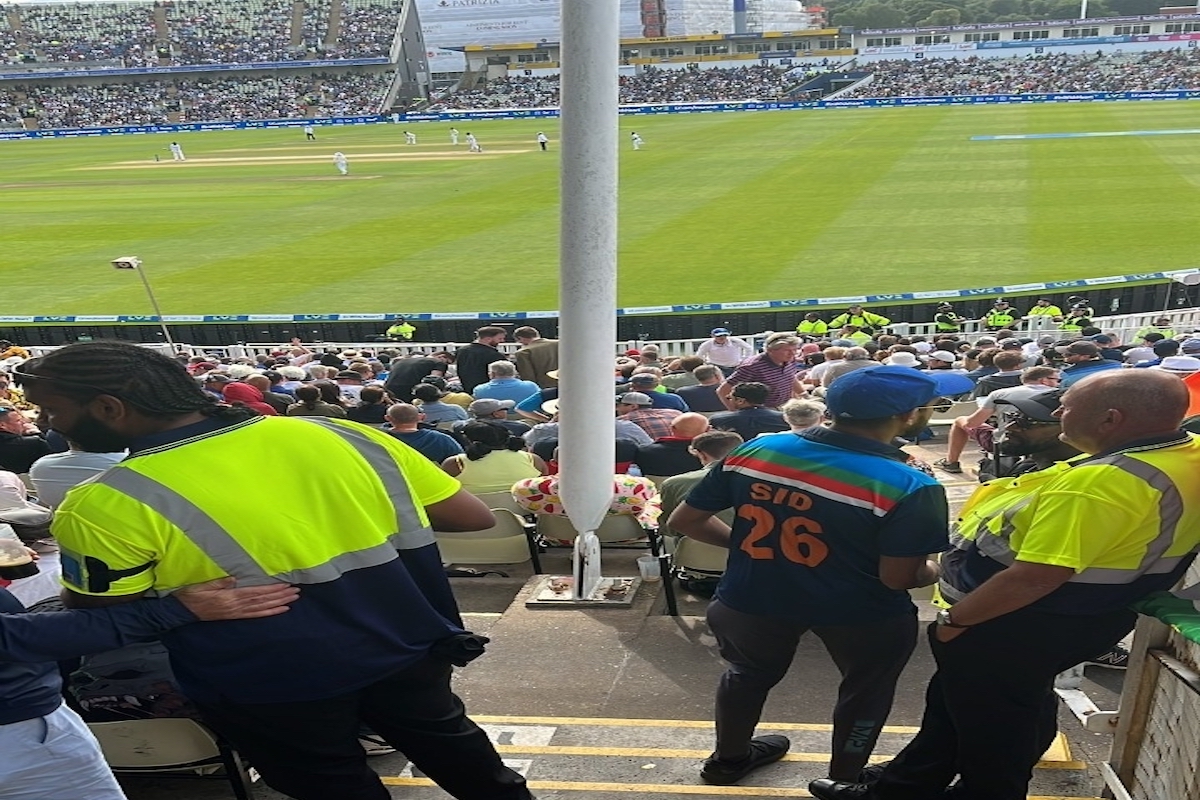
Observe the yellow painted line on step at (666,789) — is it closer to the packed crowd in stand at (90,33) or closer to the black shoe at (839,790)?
the black shoe at (839,790)

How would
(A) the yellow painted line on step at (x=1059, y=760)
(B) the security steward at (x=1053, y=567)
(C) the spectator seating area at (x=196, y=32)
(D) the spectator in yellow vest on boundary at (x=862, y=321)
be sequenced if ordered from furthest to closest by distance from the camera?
(C) the spectator seating area at (x=196, y=32) → (D) the spectator in yellow vest on boundary at (x=862, y=321) → (A) the yellow painted line on step at (x=1059, y=760) → (B) the security steward at (x=1053, y=567)

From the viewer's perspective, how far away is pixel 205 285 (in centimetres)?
2098

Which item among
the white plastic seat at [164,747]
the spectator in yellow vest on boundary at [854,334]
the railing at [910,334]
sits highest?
the white plastic seat at [164,747]

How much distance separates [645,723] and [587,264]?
6.32 ft

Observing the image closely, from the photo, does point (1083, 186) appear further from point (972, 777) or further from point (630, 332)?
point (972, 777)

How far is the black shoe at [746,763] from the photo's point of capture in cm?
329

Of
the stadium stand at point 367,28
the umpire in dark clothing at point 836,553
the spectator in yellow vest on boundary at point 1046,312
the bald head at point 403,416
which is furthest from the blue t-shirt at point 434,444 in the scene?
the stadium stand at point 367,28

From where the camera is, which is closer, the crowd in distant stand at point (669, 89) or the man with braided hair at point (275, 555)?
the man with braided hair at point (275, 555)

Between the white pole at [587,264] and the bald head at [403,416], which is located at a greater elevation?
the white pole at [587,264]

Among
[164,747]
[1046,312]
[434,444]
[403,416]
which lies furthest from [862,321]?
[164,747]

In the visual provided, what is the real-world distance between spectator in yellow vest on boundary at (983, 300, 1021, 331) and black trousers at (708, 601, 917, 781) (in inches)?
493

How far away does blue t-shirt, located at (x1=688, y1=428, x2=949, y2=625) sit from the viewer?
2.87m

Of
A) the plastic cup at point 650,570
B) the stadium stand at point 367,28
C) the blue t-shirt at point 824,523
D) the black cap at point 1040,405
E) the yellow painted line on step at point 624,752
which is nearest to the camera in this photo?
the blue t-shirt at point 824,523

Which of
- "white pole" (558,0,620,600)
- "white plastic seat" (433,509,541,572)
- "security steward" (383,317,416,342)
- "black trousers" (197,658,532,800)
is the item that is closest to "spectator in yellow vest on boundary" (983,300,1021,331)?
"security steward" (383,317,416,342)
